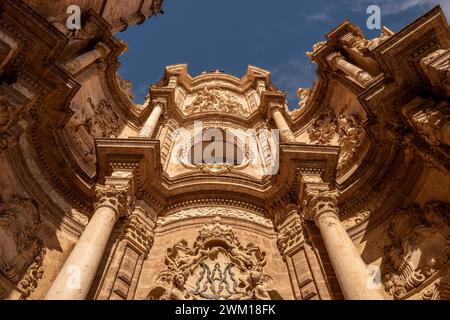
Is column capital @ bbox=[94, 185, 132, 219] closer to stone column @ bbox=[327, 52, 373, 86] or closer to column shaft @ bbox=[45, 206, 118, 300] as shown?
column shaft @ bbox=[45, 206, 118, 300]

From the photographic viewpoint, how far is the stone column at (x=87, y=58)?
12617mm

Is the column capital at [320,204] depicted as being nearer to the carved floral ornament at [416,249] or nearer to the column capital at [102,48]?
the carved floral ornament at [416,249]

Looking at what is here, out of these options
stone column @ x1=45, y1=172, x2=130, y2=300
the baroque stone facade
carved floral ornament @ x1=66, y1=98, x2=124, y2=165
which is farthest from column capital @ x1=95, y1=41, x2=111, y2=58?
stone column @ x1=45, y1=172, x2=130, y2=300

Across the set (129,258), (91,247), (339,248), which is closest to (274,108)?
(339,248)

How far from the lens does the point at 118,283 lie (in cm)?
897

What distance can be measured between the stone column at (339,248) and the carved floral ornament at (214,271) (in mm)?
1796

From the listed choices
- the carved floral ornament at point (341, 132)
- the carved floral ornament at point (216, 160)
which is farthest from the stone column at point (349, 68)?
the carved floral ornament at point (216, 160)

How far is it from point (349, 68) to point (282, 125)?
3.46 metres

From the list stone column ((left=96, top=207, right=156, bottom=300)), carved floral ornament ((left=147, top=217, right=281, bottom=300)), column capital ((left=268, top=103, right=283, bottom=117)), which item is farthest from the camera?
column capital ((left=268, top=103, right=283, bottom=117))

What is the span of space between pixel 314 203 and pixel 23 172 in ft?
24.8

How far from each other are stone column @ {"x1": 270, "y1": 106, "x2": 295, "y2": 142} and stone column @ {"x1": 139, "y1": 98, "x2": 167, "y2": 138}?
499 cm

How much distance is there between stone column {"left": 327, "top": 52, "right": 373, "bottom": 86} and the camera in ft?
42.3
